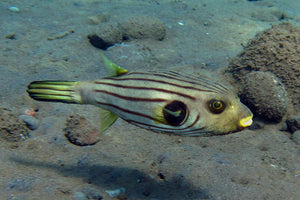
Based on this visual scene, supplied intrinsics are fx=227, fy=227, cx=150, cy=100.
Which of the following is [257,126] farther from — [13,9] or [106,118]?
[13,9]

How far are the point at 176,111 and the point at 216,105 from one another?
322 millimetres

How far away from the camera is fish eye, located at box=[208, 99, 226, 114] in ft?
5.94

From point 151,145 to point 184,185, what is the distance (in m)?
0.91

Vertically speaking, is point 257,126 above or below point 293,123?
below

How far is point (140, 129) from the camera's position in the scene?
392 cm

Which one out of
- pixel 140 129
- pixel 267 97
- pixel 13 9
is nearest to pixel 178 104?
pixel 140 129

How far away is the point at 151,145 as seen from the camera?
3600 mm

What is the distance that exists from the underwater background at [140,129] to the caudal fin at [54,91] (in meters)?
1.07

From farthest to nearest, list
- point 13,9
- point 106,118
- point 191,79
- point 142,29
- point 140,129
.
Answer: point 13,9 < point 142,29 < point 140,129 < point 106,118 < point 191,79

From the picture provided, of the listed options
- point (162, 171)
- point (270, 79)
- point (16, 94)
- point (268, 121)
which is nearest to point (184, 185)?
point (162, 171)

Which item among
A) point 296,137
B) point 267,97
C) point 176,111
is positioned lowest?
point 296,137

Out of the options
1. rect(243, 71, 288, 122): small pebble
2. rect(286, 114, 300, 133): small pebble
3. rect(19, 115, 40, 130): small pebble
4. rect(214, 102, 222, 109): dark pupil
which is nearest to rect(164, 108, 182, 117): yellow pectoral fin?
rect(214, 102, 222, 109): dark pupil

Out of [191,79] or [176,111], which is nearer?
[176,111]

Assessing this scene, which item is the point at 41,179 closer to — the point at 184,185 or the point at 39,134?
the point at 39,134
